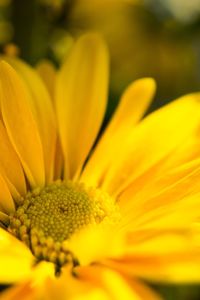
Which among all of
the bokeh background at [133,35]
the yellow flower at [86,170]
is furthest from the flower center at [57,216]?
the bokeh background at [133,35]

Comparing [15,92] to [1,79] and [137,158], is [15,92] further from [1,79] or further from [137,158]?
[137,158]

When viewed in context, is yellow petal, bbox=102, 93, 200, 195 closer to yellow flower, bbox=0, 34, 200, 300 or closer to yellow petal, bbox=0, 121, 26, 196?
yellow flower, bbox=0, 34, 200, 300

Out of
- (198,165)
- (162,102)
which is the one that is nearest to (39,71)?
(198,165)

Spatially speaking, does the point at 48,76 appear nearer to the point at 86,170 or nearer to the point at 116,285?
the point at 86,170

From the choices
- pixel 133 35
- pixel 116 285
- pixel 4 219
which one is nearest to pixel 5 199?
pixel 4 219

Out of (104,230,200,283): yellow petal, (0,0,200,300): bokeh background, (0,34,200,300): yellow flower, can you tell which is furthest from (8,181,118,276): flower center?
(0,0,200,300): bokeh background

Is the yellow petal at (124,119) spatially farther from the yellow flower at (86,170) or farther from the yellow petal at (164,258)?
the yellow petal at (164,258)
